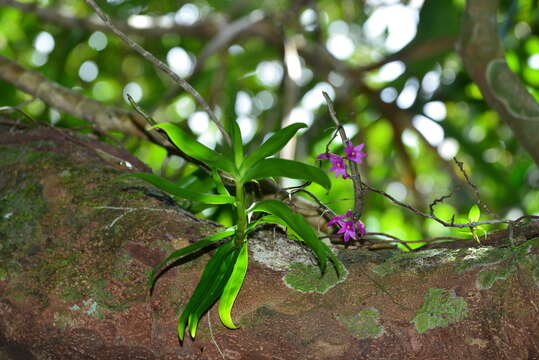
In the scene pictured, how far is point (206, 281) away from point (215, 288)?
19mm

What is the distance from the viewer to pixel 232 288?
885 millimetres

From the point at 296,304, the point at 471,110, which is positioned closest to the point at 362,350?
the point at 296,304

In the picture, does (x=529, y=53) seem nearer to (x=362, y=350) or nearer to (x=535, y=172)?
(x=535, y=172)

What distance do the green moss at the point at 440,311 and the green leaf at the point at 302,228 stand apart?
149 mm

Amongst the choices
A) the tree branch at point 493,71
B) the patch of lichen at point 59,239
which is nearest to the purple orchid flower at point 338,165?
the patch of lichen at point 59,239

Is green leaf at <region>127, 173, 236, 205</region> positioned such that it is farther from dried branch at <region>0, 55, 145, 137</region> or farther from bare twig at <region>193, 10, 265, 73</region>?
bare twig at <region>193, 10, 265, 73</region>

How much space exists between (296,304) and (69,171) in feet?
1.92

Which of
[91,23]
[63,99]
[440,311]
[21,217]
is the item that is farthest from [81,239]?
[91,23]

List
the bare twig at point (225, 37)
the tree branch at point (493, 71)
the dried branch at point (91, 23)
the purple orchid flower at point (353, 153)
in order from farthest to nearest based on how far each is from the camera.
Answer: the dried branch at point (91, 23) → the bare twig at point (225, 37) → the tree branch at point (493, 71) → the purple orchid flower at point (353, 153)

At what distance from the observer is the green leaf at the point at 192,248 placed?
87cm

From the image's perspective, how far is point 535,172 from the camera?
3.18 meters

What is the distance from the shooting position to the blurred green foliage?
281 cm

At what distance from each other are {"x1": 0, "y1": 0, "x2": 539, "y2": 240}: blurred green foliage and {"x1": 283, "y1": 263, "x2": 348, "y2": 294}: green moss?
4.17 feet

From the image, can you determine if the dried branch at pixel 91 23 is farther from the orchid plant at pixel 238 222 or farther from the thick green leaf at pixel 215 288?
the thick green leaf at pixel 215 288
